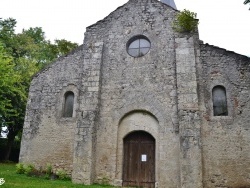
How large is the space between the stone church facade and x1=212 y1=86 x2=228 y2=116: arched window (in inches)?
1.5

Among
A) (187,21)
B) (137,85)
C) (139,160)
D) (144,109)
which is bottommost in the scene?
(139,160)

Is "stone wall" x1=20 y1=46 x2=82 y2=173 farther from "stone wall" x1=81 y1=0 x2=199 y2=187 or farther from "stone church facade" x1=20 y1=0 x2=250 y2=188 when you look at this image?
"stone wall" x1=81 y1=0 x2=199 y2=187

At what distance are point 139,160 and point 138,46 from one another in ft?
17.0

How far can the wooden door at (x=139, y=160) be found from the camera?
1096 centimetres

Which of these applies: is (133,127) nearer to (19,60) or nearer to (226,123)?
(226,123)

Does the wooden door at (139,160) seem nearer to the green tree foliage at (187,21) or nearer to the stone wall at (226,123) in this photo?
the stone wall at (226,123)

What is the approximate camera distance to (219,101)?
436 inches

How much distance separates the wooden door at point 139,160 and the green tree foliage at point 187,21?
4.94 m

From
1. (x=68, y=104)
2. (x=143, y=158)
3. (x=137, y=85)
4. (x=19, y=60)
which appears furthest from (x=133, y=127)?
(x=19, y=60)

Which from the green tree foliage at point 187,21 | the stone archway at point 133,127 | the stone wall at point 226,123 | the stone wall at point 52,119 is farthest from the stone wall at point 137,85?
the stone wall at point 52,119

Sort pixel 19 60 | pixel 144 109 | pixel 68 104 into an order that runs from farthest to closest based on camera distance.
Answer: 1. pixel 19 60
2. pixel 68 104
3. pixel 144 109

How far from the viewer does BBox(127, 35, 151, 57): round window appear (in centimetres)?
1248

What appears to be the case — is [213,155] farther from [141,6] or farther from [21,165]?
[21,165]

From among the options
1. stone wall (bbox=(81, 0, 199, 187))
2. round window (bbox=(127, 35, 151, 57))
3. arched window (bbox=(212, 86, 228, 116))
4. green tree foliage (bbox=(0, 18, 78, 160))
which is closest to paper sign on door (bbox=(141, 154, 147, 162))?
stone wall (bbox=(81, 0, 199, 187))
